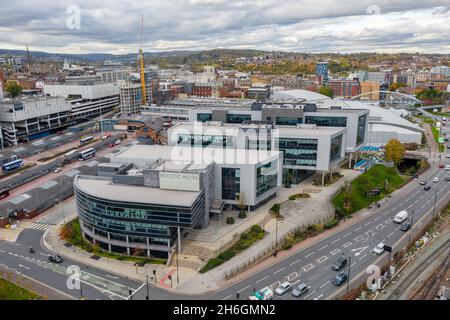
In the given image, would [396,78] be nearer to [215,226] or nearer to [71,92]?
[71,92]

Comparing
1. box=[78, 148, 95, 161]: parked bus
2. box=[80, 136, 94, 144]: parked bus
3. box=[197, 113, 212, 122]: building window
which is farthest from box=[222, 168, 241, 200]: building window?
box=[80, 136, 94, 144]: parked bus

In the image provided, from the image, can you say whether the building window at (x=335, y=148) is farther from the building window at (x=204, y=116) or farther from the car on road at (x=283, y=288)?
the car on road at (x=283, y=288)

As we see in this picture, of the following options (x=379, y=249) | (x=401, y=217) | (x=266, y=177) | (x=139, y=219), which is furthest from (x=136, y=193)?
(x=401, y=217)

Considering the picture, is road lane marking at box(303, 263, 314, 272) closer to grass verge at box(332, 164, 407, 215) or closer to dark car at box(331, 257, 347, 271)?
dark car at box(331, 257, 347, 271)

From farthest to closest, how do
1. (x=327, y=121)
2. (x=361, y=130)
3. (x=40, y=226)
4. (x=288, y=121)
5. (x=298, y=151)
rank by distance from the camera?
1. (x=361, y=130)
2. (x=327, y=121)
3. (x=288, y=121)
4. (x=298, y=151)
5. (x=40, y=226)

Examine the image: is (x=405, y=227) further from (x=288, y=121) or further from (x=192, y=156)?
(x=192, y=156)
